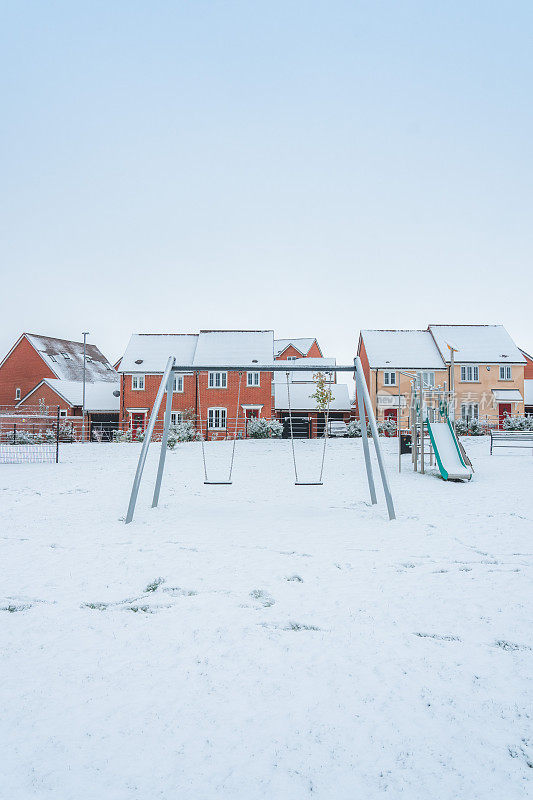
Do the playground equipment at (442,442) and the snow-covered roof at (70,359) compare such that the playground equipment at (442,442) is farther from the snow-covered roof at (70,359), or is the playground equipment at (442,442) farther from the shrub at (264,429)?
the snow-covered roof at (70,359)

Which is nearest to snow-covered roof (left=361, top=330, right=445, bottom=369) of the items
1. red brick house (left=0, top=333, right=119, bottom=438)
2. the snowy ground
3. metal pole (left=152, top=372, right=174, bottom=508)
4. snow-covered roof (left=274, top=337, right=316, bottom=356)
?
snow-covered roof (left=274, top=337, right=316, bottom=356)

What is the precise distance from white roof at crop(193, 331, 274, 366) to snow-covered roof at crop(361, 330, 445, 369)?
7454mm

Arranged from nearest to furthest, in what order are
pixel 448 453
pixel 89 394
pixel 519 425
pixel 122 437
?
pixel 448 453
pixel 122 437
pixel 519 425
pixel 89 394

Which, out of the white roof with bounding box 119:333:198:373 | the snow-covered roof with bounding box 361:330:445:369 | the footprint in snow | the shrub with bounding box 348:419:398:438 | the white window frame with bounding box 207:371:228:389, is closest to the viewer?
the footprint in snow

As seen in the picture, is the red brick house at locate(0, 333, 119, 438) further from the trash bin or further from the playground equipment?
the playground equipment

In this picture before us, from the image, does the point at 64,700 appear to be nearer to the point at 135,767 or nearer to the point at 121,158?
the point at 135,767

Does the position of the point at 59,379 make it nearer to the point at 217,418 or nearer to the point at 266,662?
the point at 217,418

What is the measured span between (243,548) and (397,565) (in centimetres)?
163

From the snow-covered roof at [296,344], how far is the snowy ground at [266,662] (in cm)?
3458

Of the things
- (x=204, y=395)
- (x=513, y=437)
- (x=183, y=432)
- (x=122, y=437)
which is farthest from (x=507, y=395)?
(x=122, y=437)

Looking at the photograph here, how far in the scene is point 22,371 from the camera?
126ft

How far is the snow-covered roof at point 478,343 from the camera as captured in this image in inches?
1270

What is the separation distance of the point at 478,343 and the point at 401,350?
227 inches

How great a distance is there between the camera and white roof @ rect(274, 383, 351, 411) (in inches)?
1259
